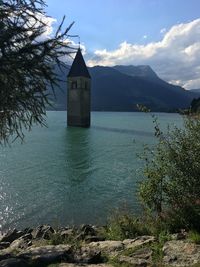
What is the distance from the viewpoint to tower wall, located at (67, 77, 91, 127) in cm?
9786

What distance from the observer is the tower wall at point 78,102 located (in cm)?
9786

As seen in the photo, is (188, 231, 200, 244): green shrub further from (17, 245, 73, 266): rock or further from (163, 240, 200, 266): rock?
(17, 245, 73, 266): rock

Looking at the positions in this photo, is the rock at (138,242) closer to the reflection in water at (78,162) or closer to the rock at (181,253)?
the rock at (181,253)

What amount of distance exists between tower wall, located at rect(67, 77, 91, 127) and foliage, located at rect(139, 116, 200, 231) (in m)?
86.3

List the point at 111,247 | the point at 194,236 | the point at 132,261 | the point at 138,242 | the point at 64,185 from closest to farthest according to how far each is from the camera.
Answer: the point at 132,261, the point at 194,236, the point at 138,242, the point at 111,247, the point at 64,185

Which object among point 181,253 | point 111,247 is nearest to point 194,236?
point 181,253

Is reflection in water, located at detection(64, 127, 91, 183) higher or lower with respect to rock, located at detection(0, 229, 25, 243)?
Answer: lower

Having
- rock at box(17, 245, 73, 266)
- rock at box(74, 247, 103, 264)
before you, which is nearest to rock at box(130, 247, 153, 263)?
rock at box(74, 247, 103, 264)

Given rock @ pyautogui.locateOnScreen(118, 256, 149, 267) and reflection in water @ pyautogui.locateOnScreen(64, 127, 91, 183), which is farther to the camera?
reflection in water @ pyautogui.locateOnScreen(64, 127, 91, 183)

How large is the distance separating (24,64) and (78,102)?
3601 inches

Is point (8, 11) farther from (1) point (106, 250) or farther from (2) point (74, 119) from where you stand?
(2) point (74, 119)

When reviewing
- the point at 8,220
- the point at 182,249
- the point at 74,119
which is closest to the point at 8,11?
the point at 182,249

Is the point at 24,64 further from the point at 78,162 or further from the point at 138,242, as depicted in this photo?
the point at 78,162

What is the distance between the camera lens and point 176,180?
9.29 meters
